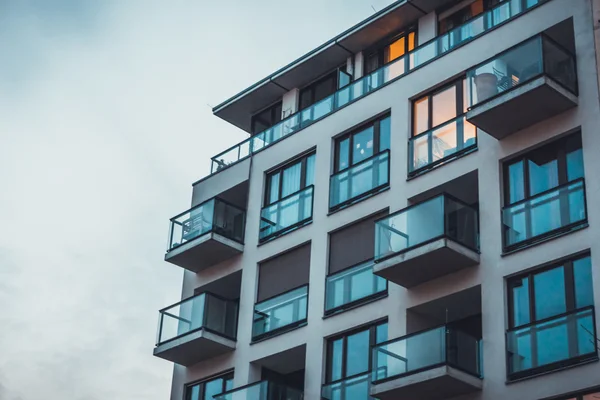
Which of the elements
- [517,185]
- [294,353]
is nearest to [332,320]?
[294,353]

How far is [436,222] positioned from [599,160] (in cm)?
383

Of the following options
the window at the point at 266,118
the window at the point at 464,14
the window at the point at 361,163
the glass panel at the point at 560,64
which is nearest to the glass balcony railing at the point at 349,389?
the window at the point at 361,163

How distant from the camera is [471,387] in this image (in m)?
23.8

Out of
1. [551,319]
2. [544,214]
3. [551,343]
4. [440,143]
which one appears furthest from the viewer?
[440,143]

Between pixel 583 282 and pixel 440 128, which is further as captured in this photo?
pixel 440 128

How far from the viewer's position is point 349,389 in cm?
2703

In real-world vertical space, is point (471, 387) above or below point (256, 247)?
below

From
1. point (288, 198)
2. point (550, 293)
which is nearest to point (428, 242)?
point (550, 293)

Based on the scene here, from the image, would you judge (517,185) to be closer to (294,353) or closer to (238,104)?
(294,353)

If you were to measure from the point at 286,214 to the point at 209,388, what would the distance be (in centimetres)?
518

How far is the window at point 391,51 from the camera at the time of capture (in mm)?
32250

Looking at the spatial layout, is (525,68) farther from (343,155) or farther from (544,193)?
(343,155)

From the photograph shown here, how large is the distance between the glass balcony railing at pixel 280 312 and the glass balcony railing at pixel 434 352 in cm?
480

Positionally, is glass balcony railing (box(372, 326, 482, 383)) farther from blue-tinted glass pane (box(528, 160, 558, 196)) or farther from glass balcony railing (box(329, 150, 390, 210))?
glass balcony railing (box(329, 150, 390, 210))
